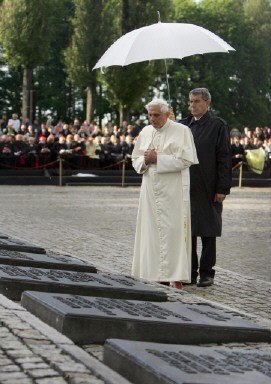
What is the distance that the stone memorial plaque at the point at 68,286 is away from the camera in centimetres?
895

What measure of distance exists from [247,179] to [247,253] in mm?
26135

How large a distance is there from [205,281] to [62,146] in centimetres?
2787

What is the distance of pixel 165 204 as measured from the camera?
11664 mm

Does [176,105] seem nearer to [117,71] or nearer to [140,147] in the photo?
[117,71]

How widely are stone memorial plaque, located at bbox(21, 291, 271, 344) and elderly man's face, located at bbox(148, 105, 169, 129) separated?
355 centimetres

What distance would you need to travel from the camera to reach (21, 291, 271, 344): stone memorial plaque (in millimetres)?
7332

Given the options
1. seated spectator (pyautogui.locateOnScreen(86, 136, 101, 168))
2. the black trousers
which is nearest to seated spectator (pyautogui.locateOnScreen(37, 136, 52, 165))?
seated spectator (pyautogui.locateOnScreen(86, 136, 101, 168))

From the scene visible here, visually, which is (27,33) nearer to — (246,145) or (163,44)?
(246,145)

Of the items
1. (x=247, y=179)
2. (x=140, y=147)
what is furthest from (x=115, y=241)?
(x=247, y=179)

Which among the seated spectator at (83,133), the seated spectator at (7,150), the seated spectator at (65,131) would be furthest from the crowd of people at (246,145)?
the seated spectator at (7,150)

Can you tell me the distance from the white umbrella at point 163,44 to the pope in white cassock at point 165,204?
1917 millimetres

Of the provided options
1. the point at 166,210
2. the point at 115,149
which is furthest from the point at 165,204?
the point at 115,149

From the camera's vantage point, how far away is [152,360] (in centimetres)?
606

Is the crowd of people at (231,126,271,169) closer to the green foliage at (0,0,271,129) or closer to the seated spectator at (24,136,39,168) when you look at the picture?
the seated spectator at (24,136,39,168)
